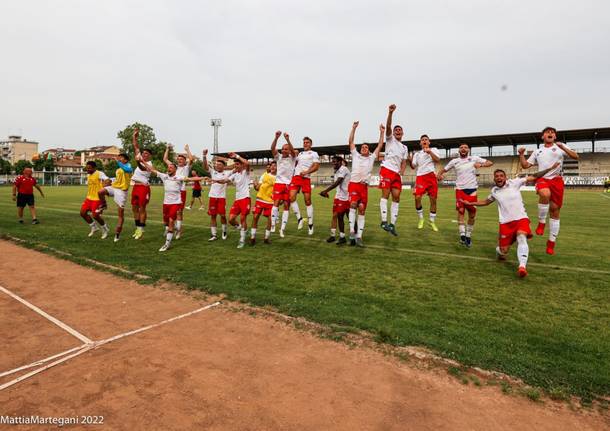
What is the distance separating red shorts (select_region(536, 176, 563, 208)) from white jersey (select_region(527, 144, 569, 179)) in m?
0.09

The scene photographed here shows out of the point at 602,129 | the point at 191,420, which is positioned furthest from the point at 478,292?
the point at 602,129

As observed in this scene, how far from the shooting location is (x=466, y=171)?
8.83 metres

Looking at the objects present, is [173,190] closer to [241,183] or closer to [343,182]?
[241,183]

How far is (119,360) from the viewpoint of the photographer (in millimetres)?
3439

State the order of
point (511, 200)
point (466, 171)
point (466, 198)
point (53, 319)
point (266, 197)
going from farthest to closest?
1. point (266, 197)
2. point (466, 171)
3. point (466, 198)
4. point (511, 200)
5. point (53, 319)

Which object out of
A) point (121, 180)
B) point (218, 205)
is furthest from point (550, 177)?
point (121, 180)

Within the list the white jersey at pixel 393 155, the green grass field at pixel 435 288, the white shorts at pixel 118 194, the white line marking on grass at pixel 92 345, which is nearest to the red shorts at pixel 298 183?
the green grass field at pixel 435 288

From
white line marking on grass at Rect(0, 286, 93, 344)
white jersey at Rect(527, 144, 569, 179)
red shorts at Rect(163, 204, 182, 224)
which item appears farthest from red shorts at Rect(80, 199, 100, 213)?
white jersey at Rect(527, 144, 569, 179)

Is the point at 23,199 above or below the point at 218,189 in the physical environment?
below

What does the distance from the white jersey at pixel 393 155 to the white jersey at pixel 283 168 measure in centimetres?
254

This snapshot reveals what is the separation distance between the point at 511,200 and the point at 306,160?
5.29 meters

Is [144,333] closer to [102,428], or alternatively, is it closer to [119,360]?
[119,360]

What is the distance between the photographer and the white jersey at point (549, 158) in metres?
7.21

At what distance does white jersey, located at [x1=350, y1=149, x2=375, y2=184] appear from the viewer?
8523mm
